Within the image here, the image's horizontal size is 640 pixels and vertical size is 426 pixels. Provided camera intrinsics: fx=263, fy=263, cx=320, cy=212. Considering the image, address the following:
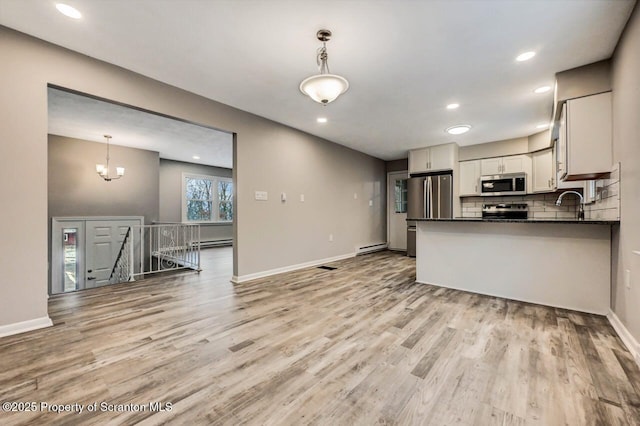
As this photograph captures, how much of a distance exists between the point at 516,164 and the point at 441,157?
4.63 feet

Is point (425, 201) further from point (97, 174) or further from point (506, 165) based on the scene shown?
point (97, 174)

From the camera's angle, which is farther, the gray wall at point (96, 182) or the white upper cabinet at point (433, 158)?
the white upper cabinet at point (433, 158)

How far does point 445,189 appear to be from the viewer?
579 centimetres

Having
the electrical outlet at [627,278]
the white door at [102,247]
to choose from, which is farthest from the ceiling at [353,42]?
the white door at [102,247]

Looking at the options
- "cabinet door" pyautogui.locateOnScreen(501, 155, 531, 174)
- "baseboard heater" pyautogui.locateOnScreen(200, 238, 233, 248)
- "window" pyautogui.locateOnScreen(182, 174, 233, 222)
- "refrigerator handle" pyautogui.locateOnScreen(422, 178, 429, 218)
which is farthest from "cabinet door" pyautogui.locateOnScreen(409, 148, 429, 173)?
"baseboard heater" pyautogui.locateOnScreen(200, 238, 233, 248)

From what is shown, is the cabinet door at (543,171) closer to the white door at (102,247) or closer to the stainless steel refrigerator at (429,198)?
the stainless steel refrigerator at (429,198)

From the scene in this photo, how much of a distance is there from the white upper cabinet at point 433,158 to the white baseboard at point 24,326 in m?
6.46

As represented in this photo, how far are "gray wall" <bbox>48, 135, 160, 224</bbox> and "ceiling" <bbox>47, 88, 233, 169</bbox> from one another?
0.23 m

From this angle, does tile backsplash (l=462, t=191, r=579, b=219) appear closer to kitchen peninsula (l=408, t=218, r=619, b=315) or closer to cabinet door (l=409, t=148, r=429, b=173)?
cabinet door (l=409, t=148, r=429, b=173)

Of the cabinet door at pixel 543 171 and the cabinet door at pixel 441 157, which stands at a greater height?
the cabinet door at pixel 441 157

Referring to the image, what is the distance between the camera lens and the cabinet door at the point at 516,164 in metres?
5.29

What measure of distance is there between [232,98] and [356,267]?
351cm

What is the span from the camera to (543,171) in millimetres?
5051

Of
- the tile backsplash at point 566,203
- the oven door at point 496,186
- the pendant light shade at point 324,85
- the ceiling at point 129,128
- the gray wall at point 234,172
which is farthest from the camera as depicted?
the oven door at point 496,186
